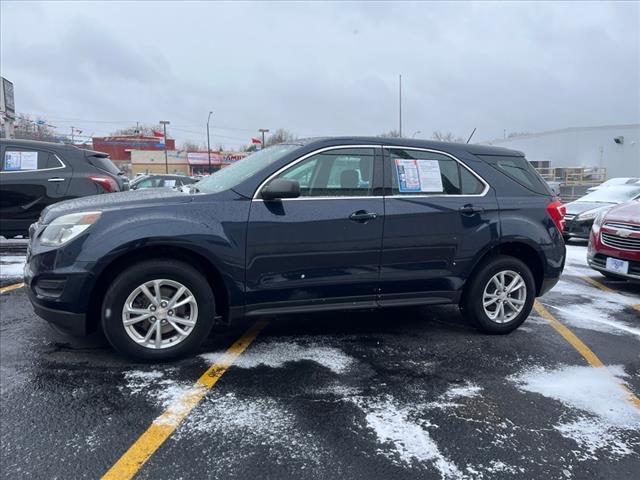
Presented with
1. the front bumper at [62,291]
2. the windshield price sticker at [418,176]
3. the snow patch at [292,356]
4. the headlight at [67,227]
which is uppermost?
the windshield price sticker at [418,176]

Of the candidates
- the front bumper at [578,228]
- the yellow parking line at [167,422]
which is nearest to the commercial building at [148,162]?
the front bumper at [578,228]

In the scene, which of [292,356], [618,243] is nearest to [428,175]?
[292,356]

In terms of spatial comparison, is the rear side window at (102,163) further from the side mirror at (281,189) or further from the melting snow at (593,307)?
the melting snow at (593,307)

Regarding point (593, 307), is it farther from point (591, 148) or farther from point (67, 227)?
point (591, 148)

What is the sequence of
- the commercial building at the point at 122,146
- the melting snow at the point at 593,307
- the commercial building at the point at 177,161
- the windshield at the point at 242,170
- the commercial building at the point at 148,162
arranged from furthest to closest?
the commercial building at the point at 122,146 → the commercial building at the point at 177,161 → the commercial building at the point at 148,162 → the melting snow at the point at 593,307 → the windshield at the point at 242,170

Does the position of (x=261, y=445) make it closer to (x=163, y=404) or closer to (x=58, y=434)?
(x=163, y=404)

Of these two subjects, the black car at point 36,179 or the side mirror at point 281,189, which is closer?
the side mirror at point 281,189

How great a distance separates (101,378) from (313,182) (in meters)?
2.12

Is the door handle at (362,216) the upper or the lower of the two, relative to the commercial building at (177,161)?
lower

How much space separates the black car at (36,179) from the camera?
24.6ft

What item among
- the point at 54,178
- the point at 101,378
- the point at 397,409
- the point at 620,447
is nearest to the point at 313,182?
the point at 397,409

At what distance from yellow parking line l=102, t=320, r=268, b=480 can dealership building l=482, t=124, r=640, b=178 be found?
112 ft

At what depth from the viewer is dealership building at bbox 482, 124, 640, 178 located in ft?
117

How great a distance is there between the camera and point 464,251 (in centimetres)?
443
